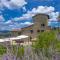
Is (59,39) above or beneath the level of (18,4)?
beneath

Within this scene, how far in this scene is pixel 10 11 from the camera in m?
7.27

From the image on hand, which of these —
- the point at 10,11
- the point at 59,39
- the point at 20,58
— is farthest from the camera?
the point at 10,11

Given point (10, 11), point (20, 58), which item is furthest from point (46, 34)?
point (20, 58)

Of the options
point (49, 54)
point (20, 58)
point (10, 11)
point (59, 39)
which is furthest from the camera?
point (10, 11)

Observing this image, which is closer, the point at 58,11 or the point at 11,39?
the point at 11,39

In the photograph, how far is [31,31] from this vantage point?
6934mm

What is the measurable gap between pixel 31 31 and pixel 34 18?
47 cm

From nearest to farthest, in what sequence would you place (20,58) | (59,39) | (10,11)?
(20,58) < (59,39) < (10,11)

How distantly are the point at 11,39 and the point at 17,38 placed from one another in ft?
0.99

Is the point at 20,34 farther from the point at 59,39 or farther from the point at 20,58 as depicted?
the point at 20,58

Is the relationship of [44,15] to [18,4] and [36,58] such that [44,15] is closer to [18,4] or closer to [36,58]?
[18,4]

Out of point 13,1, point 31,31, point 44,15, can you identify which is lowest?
point 31,31

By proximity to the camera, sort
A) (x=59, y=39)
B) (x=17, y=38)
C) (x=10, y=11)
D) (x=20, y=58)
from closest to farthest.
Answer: (x=20, y=58) → (x=59, y=39) → (x=17, y=38) → (x=10, y=11)

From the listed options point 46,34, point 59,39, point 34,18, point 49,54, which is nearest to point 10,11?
point 34,18
